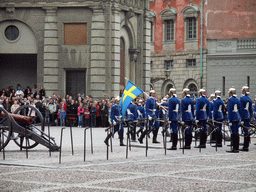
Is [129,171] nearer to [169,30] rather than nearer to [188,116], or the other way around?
[188,116]

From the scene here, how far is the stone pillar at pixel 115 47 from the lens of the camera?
125 feet

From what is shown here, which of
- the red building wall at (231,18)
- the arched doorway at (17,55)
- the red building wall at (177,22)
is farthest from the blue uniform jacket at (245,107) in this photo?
the red building wall at (177,22)

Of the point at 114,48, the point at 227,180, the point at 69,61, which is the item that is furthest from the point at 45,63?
the point at 227,180

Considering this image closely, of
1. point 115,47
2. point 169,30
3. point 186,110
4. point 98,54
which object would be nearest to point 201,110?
point 186,110

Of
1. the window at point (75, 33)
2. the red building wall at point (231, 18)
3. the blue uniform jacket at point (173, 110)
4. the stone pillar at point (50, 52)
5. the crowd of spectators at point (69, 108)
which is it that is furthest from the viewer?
the red building wall at point (231, 18)

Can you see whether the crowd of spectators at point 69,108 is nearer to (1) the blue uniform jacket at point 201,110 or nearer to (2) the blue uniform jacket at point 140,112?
(2) the blue uniform jacket at point 140,112

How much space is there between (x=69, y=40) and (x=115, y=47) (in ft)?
8.88

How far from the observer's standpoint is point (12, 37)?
39.0 metres

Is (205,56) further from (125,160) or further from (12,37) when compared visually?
(125,160)

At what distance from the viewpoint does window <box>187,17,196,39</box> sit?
58.3m

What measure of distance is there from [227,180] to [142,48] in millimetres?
29701

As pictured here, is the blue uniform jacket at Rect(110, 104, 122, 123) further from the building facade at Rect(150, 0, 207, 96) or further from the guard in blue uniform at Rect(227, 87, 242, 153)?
the building facade at Rect(150, 0, 207, 96)

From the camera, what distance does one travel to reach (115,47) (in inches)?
1512

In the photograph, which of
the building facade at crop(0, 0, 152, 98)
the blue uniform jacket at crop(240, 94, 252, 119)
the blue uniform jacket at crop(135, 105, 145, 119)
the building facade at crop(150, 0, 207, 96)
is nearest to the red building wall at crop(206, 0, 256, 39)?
the building facade at crop(150, 0, 207, 96)
